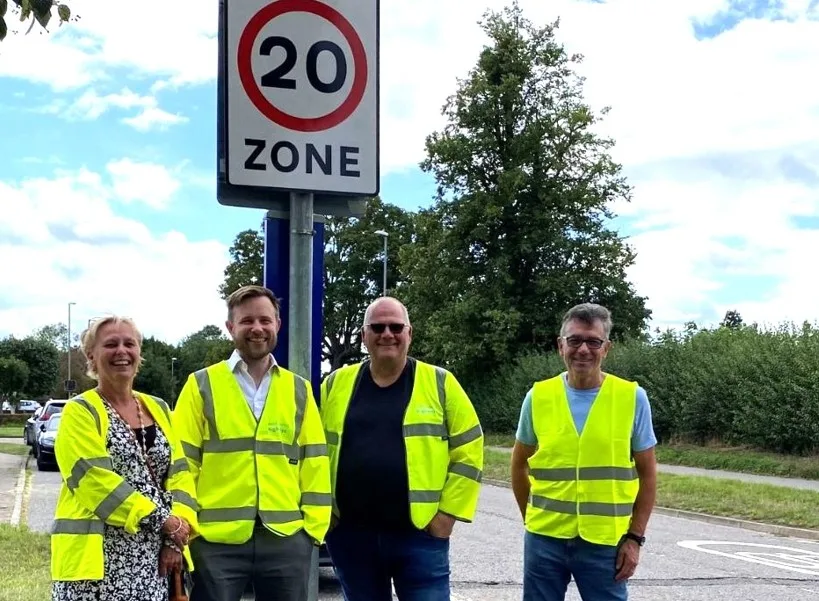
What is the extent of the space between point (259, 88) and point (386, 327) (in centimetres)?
110

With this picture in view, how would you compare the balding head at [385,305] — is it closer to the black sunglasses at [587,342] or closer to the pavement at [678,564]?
the black sunglasses at [587,342]


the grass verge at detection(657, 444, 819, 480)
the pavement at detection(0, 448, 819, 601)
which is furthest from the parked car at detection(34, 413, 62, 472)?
the grass verge at detection(657, 444, 819, 480)

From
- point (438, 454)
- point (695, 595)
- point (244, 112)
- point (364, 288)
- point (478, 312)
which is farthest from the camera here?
point (364, 288)

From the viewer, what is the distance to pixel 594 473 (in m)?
3.99

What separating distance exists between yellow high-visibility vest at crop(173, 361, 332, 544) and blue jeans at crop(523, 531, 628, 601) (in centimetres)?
100

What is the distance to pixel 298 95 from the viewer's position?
11.7 feet

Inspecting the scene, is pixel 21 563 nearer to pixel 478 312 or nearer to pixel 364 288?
pixel 478 312

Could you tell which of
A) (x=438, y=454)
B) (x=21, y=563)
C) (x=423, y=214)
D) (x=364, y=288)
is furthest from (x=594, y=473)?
(x=364, y=288)

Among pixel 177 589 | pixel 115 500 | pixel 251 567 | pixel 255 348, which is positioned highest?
pixel 255 348

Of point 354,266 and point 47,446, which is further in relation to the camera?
point 354,266

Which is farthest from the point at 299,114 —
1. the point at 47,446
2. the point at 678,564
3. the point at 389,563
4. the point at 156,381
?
the point at 156,381

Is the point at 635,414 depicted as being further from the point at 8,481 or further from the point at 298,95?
the point at 8,481

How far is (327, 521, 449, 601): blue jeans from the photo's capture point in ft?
12.6

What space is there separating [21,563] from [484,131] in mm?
32291
